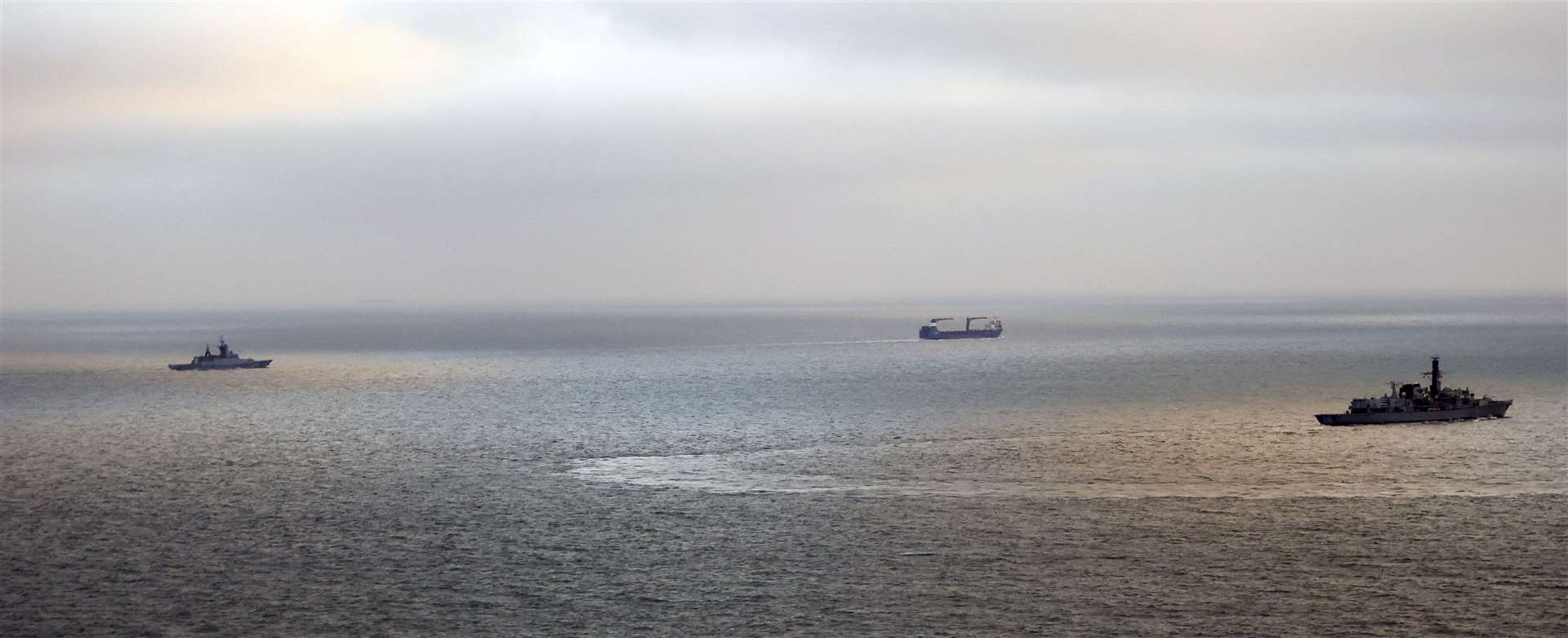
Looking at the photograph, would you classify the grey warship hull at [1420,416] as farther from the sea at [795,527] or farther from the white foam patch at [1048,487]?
the white foam patch at [1048,487]

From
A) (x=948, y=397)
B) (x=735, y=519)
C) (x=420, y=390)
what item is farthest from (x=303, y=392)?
(x=735, y=519)

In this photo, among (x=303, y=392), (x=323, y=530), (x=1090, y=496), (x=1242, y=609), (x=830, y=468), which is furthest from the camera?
(x=303, y=392)

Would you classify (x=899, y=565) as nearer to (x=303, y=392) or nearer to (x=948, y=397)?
(x=948, y=397)

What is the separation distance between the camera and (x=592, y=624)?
5816 centimetres

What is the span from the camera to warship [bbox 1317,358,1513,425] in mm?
128250

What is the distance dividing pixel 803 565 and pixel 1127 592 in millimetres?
16462

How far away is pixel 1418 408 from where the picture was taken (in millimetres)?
130500

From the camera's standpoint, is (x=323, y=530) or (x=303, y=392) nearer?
(x=323, y=530)

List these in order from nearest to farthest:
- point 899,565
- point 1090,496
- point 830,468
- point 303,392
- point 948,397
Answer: point 899,565
point 1090,496
point 830,468
point 948,397
point 303,392

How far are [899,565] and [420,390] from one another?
13738cm

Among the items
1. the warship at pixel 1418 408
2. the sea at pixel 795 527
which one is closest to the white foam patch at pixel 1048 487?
the sea at pixel 795 527

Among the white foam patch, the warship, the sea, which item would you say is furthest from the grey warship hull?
the white foam patch

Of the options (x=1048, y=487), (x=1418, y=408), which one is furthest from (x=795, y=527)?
(x=1418, y=408)

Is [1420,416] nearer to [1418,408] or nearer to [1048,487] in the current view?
[1418,408]
